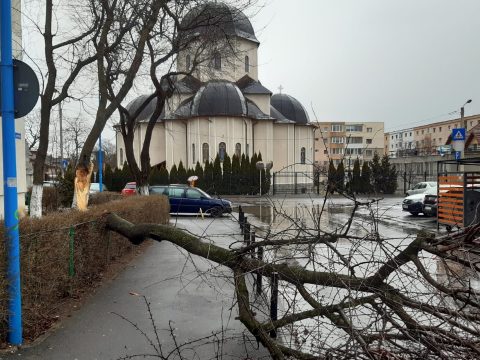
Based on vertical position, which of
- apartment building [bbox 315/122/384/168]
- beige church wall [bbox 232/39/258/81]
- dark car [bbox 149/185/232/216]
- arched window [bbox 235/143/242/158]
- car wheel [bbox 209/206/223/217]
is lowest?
dark car [bbox 149/185/232/216]

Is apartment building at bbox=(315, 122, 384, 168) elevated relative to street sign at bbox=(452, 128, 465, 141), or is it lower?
lower

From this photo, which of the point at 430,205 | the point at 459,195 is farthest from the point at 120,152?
the point at 459,195

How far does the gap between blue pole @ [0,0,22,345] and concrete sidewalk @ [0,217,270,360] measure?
1.24 feet

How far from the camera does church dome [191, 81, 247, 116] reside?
46.5 m

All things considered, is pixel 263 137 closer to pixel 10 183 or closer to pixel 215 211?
pixel 215 211

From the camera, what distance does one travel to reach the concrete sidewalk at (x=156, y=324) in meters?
4.42

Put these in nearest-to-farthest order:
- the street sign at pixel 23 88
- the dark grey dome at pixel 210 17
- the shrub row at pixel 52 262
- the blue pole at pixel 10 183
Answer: the blue pole at pixel 10 183 < the street sign at pixel 23 88 < the shrub row at pixel 52 262 < the dark grey dome at pixel 210 17

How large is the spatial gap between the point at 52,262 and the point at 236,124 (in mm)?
42241

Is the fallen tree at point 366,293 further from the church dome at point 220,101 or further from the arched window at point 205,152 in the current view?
the arched window at point 205,152

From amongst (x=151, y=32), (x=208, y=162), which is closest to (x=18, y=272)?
(x=151, y=32)

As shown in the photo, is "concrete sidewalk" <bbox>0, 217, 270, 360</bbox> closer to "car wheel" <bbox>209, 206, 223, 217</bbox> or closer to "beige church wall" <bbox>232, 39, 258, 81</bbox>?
"car wheel" <bbox>209, 206, 223, 217</bbox>

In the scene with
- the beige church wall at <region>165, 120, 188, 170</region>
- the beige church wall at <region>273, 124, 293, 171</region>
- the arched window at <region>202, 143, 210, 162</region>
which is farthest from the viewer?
the beige church wall at <region>273, 124, 293, 171</region>

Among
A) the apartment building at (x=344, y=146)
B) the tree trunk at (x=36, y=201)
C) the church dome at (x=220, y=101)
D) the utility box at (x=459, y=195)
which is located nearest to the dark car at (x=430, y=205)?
the utility box at (x=459, y=195)

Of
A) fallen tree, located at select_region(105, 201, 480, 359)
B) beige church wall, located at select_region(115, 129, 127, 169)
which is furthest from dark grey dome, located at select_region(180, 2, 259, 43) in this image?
beige church wall, located at select_region(115, 129, 127, 169)
